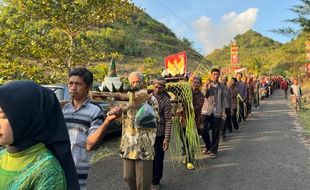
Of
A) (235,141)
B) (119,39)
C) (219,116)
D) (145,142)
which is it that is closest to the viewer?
(145,142)

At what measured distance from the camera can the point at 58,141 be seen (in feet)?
6.06

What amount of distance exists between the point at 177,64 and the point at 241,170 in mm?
2121

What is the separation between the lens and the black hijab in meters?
1.66

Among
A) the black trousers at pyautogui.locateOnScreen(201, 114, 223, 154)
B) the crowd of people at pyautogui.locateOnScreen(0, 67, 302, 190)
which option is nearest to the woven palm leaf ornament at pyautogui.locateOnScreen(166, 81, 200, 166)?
the crowd of people at pyautogui.locateOnScreen(0, 67, 302, 190)

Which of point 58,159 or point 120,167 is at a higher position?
point 58,159

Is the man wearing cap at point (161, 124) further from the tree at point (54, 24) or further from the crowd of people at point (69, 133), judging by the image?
the tree at point (54, 24)

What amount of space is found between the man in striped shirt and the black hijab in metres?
1.30

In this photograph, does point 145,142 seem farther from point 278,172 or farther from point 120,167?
point 278,172

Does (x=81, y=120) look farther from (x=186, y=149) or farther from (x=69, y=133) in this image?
(x=186, y=149)

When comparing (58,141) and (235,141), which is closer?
(58,141)

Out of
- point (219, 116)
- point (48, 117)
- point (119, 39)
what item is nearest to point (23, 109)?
point (48, 117)

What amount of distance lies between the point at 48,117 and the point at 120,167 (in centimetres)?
561

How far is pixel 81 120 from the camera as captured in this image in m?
3.24

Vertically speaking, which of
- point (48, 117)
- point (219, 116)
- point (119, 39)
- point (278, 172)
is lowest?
point (278, 172)
